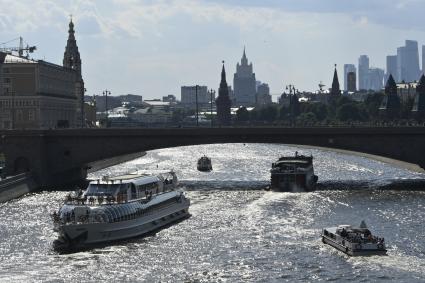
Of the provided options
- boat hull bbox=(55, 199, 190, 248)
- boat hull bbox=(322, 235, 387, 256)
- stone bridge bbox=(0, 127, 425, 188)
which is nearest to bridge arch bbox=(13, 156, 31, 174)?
stone bridge bbox=(0, 127, 425, 188)

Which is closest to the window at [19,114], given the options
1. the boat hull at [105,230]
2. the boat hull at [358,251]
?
the boat hull at [105,230]

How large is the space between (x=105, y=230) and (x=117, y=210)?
9.09 ft

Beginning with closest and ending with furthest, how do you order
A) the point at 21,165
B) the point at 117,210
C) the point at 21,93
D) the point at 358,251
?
the point at 358,251, the point at 117,210, the point at 21,165, the point at 21,93

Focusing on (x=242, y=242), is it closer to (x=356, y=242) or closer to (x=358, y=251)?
(x=356, y=242)

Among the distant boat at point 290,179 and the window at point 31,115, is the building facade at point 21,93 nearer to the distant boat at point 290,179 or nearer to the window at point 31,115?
the window at point 31,115

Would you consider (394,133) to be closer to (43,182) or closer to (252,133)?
(252,133)

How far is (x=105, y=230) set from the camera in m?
81.6

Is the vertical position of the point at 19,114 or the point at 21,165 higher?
the point at 19,114

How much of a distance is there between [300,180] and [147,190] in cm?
3286

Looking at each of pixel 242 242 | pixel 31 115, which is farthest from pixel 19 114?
pixel 242 242

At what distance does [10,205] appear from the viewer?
107125 millimetres

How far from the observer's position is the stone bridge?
13212 centimetres

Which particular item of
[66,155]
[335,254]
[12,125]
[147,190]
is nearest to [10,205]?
[147,190]

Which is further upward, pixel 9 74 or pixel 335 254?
pixel 9 74
